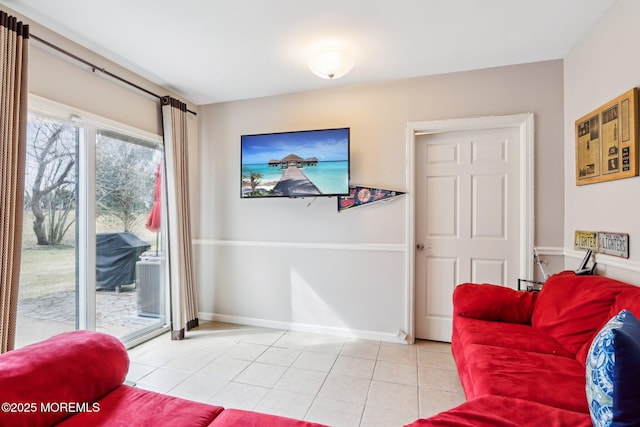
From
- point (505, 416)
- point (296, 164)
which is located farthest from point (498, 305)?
point (296, 164)

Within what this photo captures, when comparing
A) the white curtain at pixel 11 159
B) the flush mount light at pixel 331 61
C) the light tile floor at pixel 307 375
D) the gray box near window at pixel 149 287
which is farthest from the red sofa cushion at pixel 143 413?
the flush mount light at pixel 331 61

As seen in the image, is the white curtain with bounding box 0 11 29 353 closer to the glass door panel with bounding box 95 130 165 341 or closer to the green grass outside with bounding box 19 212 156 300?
the green grass outside with bounding box 19 212 156 300

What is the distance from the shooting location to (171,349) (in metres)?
2.73

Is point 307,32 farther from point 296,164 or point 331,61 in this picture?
point 296,164

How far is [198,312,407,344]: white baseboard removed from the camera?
290 cm

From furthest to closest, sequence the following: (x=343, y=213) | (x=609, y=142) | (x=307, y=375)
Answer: (x=343, y=213) < (x=307, y=375) < (x=609, y=142)

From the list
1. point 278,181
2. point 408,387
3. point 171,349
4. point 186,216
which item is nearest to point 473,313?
point 408,387

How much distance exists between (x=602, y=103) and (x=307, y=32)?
206 cm

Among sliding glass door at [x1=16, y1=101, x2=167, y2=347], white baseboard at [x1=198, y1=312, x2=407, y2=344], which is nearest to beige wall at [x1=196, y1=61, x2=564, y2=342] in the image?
white baseboard at [x1=198, y1=312, x2=407, y2=344]

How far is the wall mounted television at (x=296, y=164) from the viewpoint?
9.25ft

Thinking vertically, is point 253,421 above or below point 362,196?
below

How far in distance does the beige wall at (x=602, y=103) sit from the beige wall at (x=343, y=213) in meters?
0.12

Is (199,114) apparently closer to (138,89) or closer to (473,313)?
(138,89)

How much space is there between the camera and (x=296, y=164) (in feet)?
9.62
